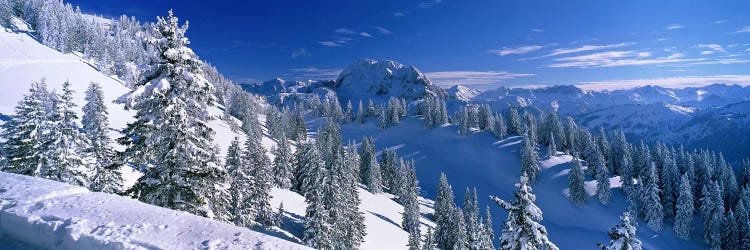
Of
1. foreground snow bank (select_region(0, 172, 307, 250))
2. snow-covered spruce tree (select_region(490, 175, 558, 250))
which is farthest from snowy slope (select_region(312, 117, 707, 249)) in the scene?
foreground snow bank (select_region(0, 172, 307, 250))

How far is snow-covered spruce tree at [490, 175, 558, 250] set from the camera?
16219 mm

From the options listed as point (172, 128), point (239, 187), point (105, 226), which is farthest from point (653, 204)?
point (105, 226)

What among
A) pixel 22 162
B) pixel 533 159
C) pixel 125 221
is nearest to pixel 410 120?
pixel 533 159

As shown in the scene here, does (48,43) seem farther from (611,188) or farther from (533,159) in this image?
(611,188)

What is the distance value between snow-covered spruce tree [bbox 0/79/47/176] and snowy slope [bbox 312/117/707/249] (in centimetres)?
7337

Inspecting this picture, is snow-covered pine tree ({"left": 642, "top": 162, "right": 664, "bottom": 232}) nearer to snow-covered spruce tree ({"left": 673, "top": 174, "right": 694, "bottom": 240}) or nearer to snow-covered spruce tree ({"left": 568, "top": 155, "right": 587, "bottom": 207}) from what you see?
snow-covered spruce tree ({"left": 673, "top": 174, "right": 694, "bottom": 240})

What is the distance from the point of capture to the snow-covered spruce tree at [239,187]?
39.1 meters

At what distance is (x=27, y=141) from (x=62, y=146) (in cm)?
172

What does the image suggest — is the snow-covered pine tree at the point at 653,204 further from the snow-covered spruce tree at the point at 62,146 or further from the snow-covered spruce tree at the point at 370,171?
the snow-covered spruce tree at the point at 62,146

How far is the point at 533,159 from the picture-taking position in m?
98.4

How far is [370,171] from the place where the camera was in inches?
3174

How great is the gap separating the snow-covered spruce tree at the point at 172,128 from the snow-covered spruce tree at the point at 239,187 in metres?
25.3

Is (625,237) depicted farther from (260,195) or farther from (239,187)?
(260,195)

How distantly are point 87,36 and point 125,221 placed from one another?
148112 millimetres
